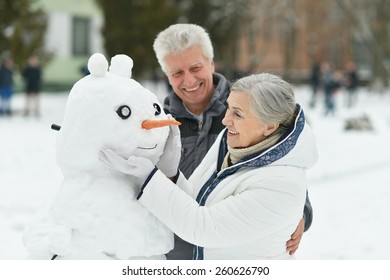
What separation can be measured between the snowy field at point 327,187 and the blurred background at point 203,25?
8.00ft

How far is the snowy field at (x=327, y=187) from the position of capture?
6059 mm

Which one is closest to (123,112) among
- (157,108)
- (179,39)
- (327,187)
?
(157,108)

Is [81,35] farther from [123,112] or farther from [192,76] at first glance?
[123,112]

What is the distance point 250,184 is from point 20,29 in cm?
1603

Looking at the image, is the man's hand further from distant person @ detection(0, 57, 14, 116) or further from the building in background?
the building in background

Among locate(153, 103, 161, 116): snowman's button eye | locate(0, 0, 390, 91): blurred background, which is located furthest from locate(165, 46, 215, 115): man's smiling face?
locate(0, 0, 390, 91): blurred background

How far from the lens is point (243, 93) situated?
2406mm

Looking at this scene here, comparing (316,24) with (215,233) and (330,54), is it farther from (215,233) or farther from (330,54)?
(215,233)

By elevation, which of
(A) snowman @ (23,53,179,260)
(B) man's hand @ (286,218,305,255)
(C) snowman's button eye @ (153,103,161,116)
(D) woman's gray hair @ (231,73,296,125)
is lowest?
(B) man's hand @ (286,218,305,255)

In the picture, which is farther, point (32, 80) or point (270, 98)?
point (32, 80)

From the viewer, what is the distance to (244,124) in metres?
2.42

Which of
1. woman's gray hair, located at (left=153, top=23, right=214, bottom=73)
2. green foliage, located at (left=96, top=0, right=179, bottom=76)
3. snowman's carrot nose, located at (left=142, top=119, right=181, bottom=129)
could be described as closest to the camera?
snowman's carrot nose, located at (left=142, top=119, right=181, bottom=129)

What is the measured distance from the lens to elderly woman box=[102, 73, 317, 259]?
2.32 m

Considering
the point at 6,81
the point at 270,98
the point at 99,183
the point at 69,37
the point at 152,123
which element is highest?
the point at 270,98
